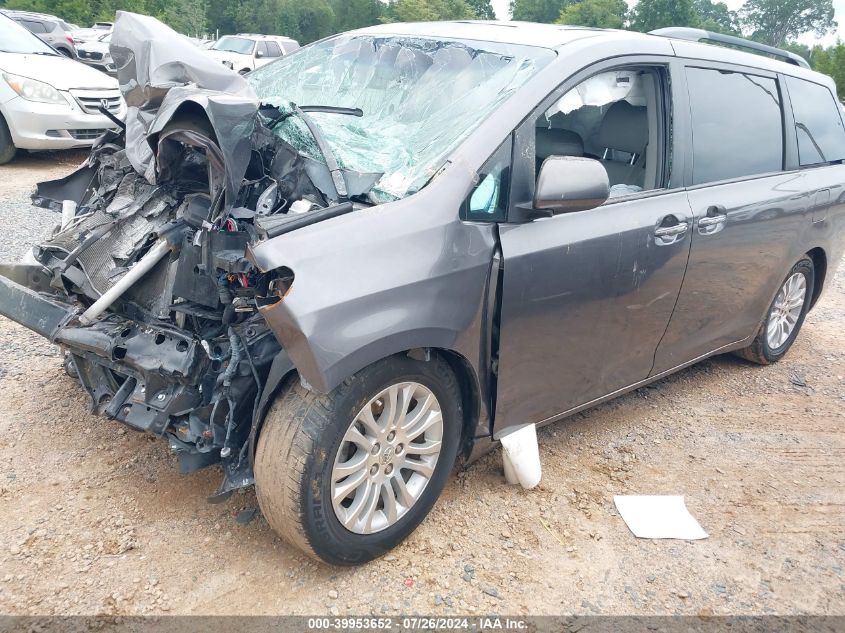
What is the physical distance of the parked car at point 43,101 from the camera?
788cm

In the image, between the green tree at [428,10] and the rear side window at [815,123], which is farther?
the green tree at [428,10]

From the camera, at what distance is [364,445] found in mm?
2438

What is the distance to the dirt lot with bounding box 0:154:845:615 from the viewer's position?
2.44 meters

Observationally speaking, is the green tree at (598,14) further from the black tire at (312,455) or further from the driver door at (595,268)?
the black tire at (312,455)

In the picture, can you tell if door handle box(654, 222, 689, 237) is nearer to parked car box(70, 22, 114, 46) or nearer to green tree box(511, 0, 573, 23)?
parked car box(70, 22, 114, 46)

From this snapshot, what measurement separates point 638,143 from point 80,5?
35.6 meters

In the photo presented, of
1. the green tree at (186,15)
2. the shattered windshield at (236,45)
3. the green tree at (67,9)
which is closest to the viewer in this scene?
the shattered windshield at (236,45)

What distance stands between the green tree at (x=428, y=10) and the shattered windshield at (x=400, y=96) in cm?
5250

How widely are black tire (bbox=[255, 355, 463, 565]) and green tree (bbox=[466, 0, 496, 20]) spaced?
64.1 metres

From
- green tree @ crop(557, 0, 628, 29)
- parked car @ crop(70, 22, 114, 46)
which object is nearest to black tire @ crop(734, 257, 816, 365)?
parked car @ crop(70, 22, 114, 46)

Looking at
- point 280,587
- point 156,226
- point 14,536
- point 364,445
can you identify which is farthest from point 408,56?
point 14,536

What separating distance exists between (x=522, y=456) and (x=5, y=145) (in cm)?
805

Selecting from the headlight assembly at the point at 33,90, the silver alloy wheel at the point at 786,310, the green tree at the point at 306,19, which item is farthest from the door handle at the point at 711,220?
the green tree at the point at 306,19

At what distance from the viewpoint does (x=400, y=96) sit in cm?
313
